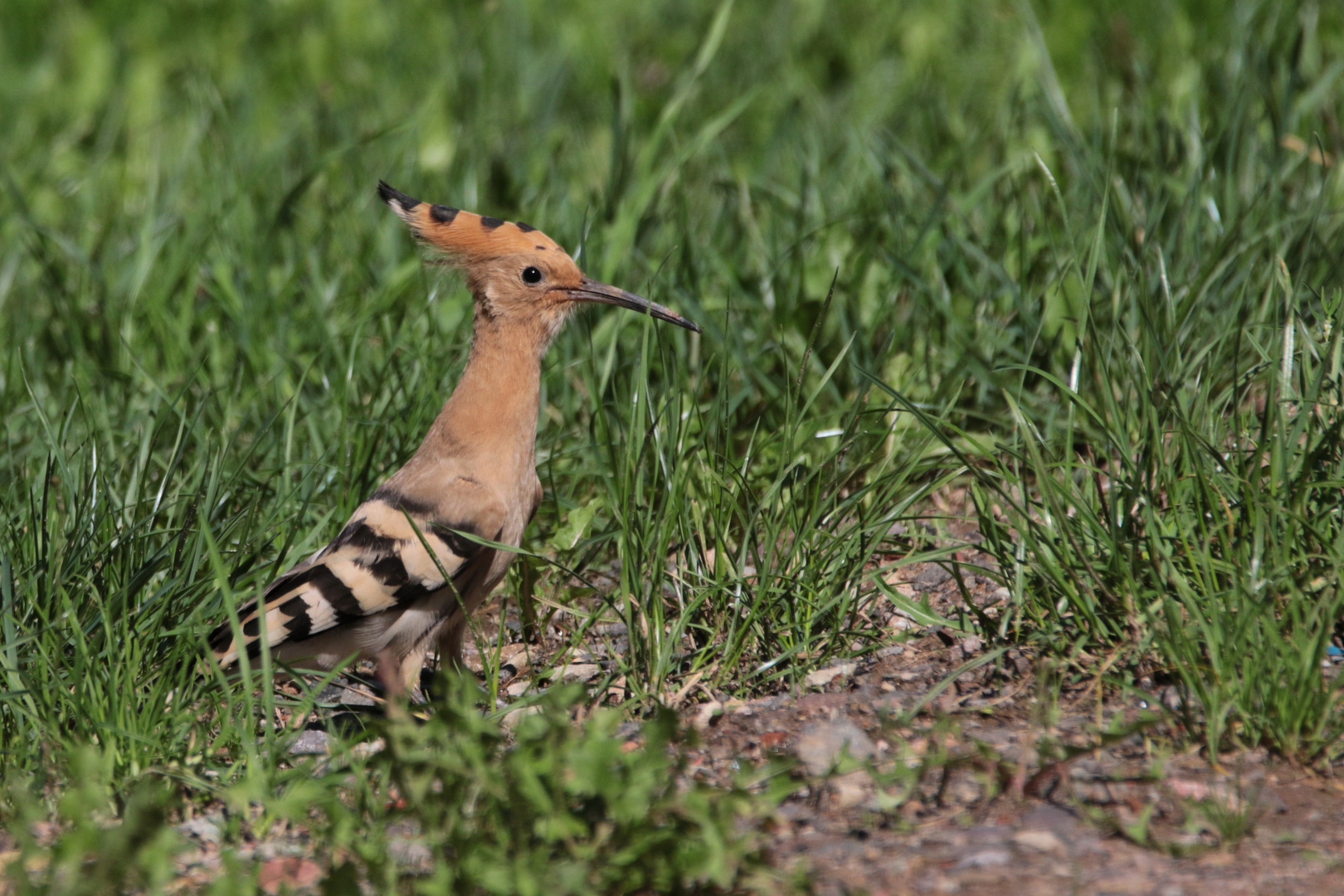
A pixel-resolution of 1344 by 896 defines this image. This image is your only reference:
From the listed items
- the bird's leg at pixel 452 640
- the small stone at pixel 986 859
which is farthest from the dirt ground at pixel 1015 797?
the bird's leg at pixel 452 640

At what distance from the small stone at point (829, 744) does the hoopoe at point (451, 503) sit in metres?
0.86

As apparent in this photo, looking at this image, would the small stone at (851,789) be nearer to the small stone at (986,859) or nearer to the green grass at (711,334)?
the small stone at (986,859)

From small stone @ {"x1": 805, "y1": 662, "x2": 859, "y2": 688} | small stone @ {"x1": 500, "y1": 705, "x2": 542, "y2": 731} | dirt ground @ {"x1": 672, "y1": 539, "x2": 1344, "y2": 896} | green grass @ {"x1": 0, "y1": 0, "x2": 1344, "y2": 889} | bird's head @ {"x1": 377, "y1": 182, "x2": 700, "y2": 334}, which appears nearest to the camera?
dirt ground @ {"x1": 672, "y1": 539, "x2": 1344, "y2": 896}

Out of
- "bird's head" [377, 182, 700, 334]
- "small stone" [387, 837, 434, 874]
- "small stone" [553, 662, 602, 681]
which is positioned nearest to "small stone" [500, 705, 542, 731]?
"small stone" [553, 662, 602, 681]

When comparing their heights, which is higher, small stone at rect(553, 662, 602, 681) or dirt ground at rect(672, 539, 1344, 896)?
dirt ground at rect(672, 539, 1344, 896)

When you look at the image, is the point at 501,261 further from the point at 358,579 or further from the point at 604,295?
the point at 358,579

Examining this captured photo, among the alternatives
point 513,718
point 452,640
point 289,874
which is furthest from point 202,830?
point 452,640

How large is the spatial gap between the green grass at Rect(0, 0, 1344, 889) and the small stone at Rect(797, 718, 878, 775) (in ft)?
1.07

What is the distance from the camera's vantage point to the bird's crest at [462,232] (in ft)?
11.0

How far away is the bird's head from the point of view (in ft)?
11.0

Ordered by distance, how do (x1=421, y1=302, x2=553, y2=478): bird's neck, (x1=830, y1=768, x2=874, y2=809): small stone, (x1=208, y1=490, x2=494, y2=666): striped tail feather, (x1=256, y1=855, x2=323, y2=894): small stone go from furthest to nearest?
(x1=421, y1=302, x2=553, y2=478): bird's neck < (x1=208, y1=490, x2=494, y2=666): striped tail feather < (x1=830, y1=768, x2=874, y2=809): small stone < (x1=256, y1=855, x2=323, y2=894): small stone

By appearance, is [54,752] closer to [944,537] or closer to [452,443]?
[452,443]

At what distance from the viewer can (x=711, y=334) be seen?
3.94 meters

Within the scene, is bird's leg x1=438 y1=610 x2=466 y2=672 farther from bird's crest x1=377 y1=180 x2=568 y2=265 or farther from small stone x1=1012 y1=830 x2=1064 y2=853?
small stone x1=1012 y1=830 x2=1064 y2=853
